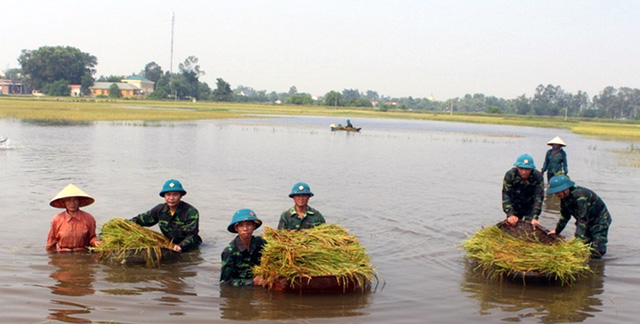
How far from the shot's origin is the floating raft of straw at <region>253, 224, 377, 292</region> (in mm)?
6719

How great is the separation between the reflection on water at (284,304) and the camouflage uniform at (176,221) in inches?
54.7

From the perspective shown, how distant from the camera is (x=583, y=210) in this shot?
314 inches

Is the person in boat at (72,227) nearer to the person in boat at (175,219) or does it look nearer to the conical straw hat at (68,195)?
the conical straw hat at (68,195)

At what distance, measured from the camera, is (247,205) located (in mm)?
13156

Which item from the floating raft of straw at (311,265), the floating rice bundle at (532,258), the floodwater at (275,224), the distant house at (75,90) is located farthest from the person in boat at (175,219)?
the distant house at (75,90)

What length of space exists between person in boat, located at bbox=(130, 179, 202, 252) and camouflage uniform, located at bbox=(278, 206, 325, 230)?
1.23 metres

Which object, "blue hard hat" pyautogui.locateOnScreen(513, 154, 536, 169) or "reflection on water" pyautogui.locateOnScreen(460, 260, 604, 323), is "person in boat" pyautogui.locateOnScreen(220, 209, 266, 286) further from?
"blue hard hat" pyautogui.locateOnScreen(513, 154, 536, 169)

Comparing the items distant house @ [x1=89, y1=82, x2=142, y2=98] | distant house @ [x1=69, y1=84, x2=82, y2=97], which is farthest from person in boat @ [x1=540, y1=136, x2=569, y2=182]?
distant house @ [x1=69, y1=84, x2=82, y2=97]

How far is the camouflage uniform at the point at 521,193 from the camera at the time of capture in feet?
28.8

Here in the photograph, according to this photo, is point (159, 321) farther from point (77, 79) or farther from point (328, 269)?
point (77, 79)

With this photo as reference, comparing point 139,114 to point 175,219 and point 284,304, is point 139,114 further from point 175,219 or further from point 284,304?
point 284,304


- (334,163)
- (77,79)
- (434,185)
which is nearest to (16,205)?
(434,185)

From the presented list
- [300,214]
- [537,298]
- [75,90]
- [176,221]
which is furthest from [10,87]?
[537,298]

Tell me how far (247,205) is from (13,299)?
6.83 metres
